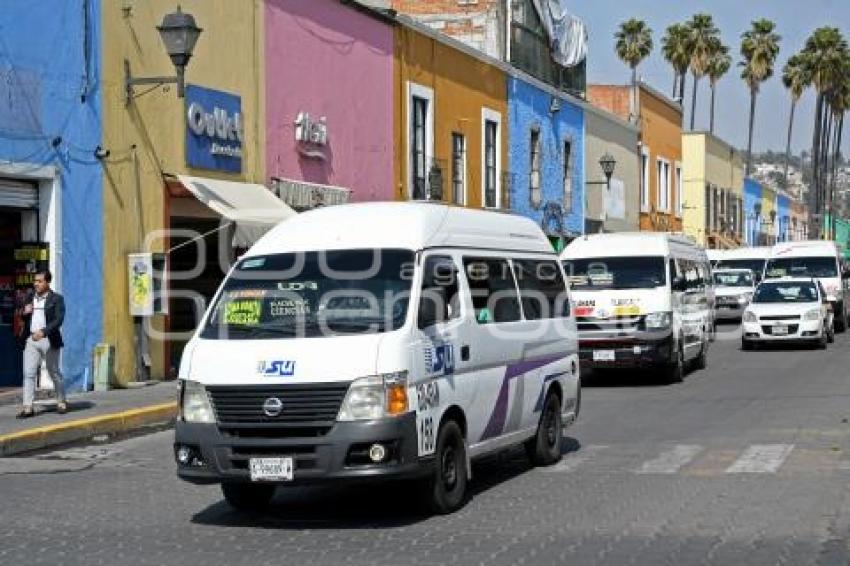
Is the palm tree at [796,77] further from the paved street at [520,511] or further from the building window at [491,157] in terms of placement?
the paved street at [520,511]

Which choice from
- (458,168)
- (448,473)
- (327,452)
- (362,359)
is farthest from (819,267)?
(327,452)

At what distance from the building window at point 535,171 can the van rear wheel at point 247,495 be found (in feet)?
88.6

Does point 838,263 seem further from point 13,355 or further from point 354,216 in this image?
point 354,216

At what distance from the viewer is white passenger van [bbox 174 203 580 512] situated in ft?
27.5

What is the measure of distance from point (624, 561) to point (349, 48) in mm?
19236

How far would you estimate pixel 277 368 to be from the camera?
27.8 ft

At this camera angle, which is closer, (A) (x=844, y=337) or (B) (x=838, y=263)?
(A) (x=844, y=337)

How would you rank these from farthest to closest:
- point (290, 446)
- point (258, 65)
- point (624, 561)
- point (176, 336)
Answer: point (258, 65) → point (176, 336) → point (290, 446) → point (624, 561)

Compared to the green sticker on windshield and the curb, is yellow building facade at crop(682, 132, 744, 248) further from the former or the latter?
the green sticker on windshield

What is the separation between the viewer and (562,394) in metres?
11.9

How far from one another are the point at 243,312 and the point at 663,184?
4521 centimetres

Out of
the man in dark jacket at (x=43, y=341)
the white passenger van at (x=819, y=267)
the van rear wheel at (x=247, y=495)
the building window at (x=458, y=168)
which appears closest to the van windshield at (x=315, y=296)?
the van rear wheel at (x=247, y=495)

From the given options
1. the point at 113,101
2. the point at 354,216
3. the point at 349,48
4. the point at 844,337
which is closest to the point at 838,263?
the point at 844,337

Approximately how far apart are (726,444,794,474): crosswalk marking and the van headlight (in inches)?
272
